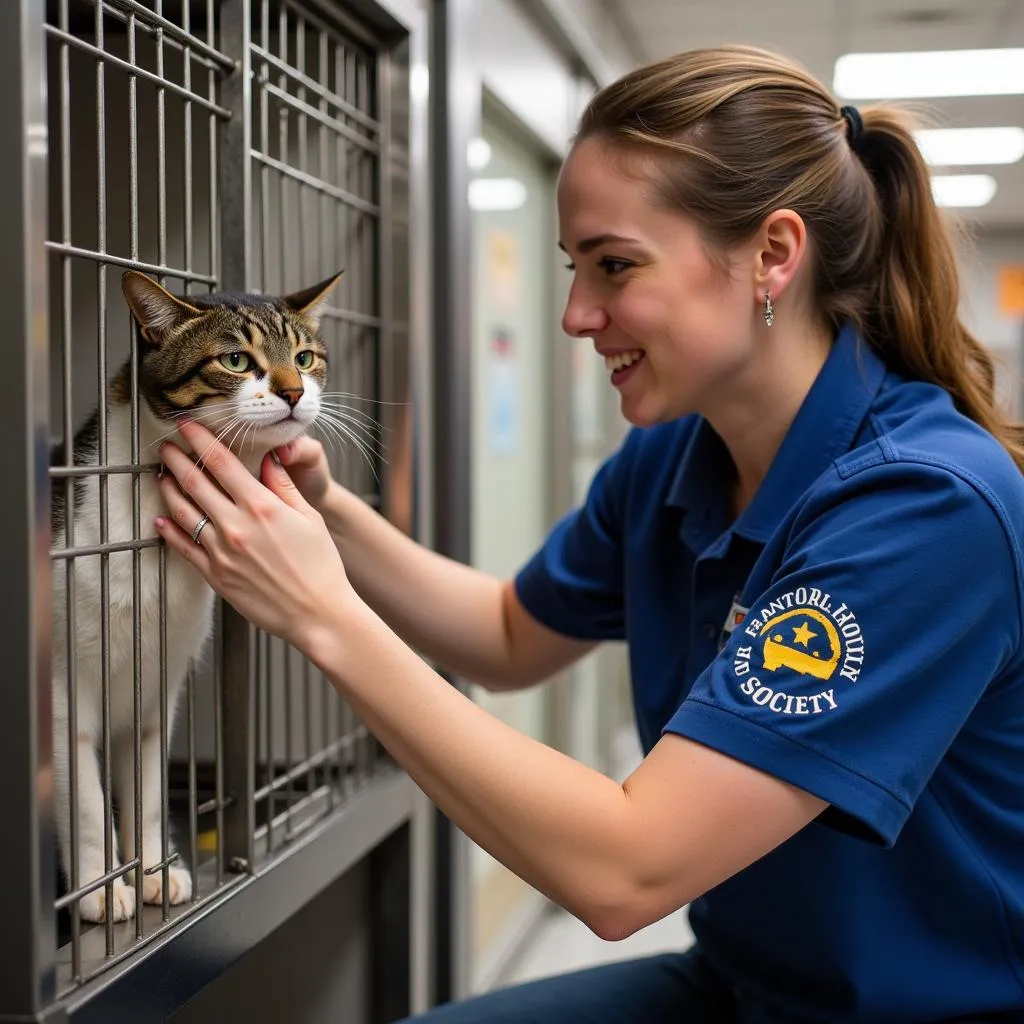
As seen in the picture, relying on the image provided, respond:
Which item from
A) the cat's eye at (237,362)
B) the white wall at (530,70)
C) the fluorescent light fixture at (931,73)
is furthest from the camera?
the fluorescent light fixture at (931,73)

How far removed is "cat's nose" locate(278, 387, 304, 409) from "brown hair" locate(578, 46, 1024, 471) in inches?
16.0

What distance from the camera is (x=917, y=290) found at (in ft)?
4.11

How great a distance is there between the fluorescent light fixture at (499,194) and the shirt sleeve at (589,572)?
3.24ft

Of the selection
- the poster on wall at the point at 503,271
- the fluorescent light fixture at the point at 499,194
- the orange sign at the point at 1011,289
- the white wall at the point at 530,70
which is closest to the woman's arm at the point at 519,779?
the white wall at the point at 530,70

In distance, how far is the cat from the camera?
0.99m

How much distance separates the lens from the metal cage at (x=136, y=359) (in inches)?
30.9

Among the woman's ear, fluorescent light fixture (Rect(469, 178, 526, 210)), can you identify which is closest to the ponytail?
the woman's ear

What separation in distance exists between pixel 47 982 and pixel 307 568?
0.36 meters

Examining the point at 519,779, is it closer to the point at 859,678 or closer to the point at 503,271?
the point at 859,678

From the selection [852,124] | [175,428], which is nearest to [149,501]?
[175,428]

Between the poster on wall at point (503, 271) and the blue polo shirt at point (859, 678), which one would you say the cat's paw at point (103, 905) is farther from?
the poster on wall at point (503, 271)

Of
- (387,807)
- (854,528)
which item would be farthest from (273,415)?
(387,807)

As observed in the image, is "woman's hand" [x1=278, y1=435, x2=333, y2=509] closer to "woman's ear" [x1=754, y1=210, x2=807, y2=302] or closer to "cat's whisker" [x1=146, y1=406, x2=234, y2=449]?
"cat's whisker" [x1=146, y1=406, x2=234, y2=449]

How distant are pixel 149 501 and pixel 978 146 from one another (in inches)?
223
